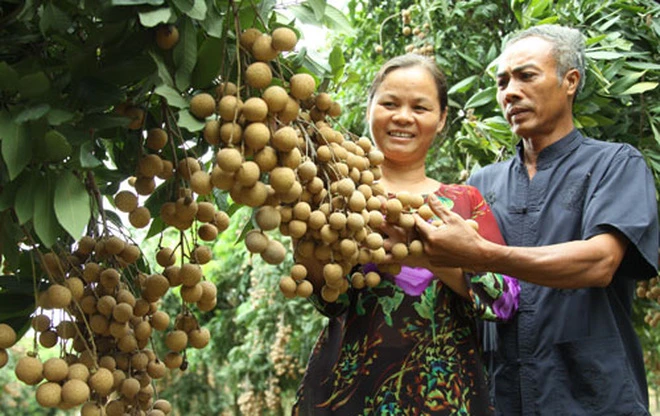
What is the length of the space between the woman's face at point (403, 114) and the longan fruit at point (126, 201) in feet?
2.07

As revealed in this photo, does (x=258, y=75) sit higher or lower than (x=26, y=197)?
higher

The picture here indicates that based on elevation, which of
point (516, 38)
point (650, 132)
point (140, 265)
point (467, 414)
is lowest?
point (467, 414)

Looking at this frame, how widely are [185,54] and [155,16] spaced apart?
0.09 metres

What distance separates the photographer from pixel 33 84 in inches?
32.8

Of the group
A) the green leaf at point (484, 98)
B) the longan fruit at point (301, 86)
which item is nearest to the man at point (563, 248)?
the green leaf at point (484, 98)

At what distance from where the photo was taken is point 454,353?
1.48 meters

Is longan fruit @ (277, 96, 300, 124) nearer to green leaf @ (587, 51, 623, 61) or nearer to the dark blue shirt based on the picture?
the dark blue shirt

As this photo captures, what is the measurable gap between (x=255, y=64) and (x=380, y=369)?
2.38 ft

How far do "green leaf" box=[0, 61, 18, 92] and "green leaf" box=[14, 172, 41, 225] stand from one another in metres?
0.10

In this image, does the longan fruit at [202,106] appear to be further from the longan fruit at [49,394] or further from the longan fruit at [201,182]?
the longan fruit at [49,394]

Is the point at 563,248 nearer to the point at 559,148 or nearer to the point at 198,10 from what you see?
the point at 559,148

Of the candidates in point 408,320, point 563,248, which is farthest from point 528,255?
point 408,320

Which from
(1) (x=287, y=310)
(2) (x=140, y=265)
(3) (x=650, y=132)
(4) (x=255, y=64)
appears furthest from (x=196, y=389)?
(4) (x=255, y=64)

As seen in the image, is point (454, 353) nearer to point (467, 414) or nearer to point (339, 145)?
point (467, 414)
